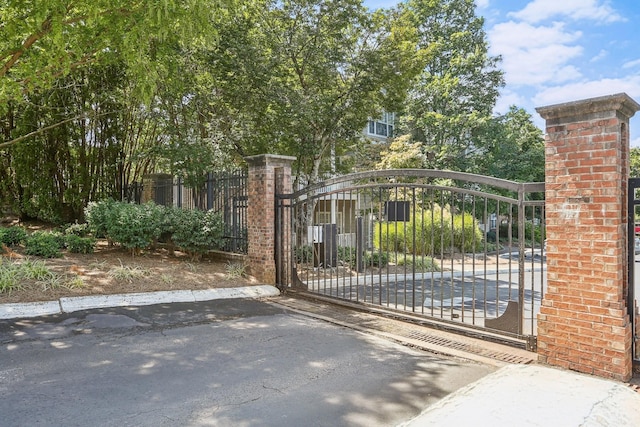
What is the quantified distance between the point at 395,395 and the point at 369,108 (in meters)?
9.61

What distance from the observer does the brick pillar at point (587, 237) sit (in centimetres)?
386

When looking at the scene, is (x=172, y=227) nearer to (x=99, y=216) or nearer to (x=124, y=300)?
(x=99, y=216)

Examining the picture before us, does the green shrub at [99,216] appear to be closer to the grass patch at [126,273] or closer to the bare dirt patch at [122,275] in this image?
the bare dirt patch at [122,275]

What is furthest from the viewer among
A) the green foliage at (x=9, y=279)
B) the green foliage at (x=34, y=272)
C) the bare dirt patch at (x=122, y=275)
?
the green foliage at (x=34, y=272)

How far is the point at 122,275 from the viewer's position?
784 cm

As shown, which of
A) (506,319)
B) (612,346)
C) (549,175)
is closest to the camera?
(612,346)

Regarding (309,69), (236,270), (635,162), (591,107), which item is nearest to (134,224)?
(236,270)

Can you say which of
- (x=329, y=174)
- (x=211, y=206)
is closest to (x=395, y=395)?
(x=211, y=206)

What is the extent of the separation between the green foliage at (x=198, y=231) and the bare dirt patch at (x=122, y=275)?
1.32 ft

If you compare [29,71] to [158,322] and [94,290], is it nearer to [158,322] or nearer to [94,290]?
[94,290]

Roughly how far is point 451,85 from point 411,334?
22980mm

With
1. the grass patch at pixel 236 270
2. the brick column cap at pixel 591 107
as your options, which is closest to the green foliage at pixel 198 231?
the grass patch at pixel 236 270

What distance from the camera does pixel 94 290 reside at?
711cm

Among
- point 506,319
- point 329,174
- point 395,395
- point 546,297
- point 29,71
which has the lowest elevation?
point 395,395
